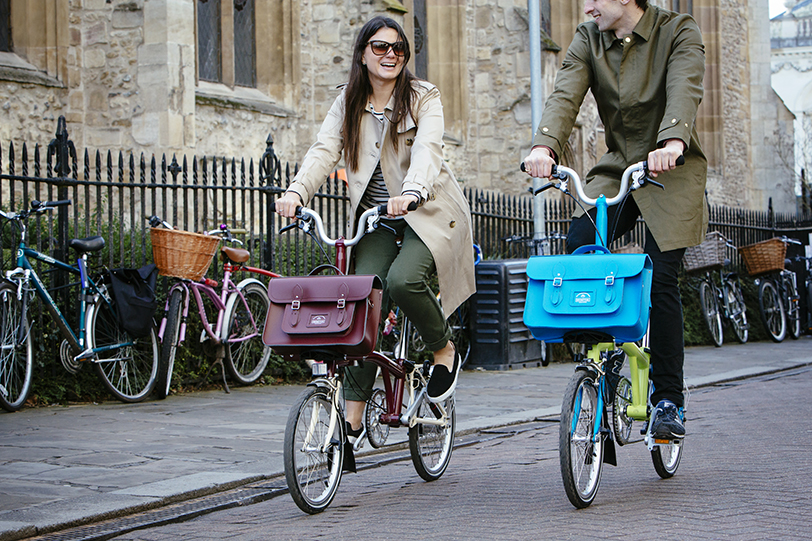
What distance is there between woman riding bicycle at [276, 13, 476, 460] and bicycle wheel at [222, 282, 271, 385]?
388 centimetres

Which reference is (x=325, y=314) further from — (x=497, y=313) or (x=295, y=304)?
(x=497, y=313)

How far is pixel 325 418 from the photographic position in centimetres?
408

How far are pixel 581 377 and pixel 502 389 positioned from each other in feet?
16.7

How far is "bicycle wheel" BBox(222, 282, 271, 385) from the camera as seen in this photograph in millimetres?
8322

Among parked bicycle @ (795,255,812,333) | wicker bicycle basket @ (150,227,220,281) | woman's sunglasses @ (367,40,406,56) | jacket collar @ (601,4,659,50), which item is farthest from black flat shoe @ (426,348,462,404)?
parked bicycle @ (795,255,812,333)

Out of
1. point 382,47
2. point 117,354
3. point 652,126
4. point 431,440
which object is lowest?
point 431,440

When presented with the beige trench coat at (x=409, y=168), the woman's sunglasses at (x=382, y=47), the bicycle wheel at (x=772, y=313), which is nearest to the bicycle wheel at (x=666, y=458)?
the beige trench coat at (x=409, y=168)

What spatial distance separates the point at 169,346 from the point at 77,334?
26.3 inches

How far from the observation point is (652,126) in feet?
15.0

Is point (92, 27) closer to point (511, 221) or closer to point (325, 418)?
point (511, 221)

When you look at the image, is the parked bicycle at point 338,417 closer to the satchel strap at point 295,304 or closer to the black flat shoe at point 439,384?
the black flat shoe at point 439,384

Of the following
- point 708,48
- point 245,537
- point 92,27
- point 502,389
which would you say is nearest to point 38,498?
point 245,537

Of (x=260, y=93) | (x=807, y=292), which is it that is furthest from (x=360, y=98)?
(x=807, y=292)

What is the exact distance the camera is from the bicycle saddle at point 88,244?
726 centimetres
